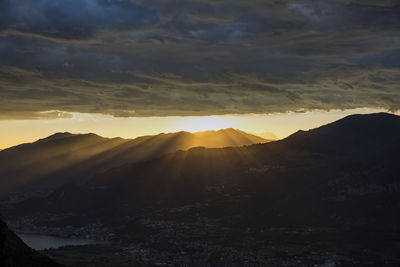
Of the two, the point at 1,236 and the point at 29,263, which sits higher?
the point at 1,236

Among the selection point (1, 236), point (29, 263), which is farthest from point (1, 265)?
point (29, 263)

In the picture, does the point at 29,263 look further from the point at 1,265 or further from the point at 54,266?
the point at 1,265

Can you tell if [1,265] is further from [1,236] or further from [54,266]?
[54,266]

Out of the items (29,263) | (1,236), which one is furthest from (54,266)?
(1,236)

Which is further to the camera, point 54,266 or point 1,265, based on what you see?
point 54,266

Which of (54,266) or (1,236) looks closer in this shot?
(1,236)

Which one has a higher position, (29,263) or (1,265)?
(1,265)

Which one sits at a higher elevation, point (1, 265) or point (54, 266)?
point (1, 265)

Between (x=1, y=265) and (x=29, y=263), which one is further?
(x=29, y=263)

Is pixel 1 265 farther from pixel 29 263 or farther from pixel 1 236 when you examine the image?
pixel 29 263
